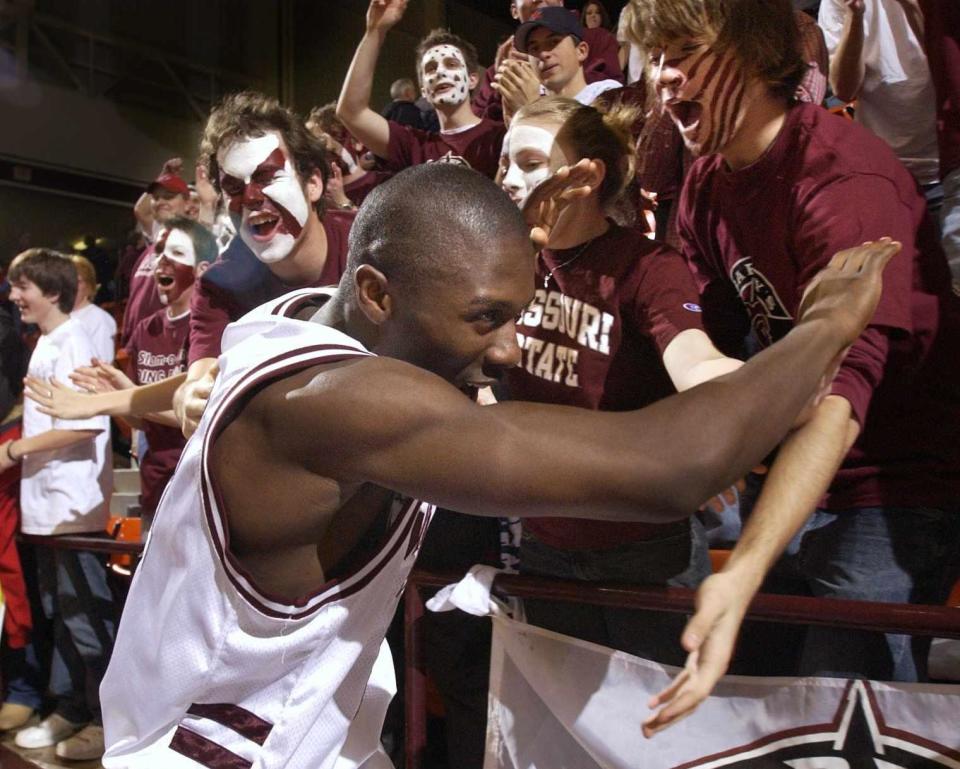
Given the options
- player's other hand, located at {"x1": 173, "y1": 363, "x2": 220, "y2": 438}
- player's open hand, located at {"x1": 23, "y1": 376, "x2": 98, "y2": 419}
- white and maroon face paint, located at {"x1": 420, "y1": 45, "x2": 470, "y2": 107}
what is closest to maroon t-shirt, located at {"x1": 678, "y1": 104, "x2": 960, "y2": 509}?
player's other hand, located at {"x1": 173, "y1": 363, "x2": 220, "y2": 438}

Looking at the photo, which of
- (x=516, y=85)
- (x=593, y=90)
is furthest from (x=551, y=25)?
(x=516, y=85)

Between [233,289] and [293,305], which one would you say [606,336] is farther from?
[233,289]

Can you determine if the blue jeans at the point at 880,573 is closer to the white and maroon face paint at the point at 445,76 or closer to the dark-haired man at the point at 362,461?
the dark-haired man at the point at 362,461

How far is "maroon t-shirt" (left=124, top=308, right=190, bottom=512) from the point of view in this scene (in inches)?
157

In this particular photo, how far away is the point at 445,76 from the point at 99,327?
2237 millimetres

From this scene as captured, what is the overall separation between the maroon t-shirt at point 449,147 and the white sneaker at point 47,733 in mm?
2714

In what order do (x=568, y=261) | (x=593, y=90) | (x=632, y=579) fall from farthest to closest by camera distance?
(x=593, y=90)
(x=568, y=261)
(x=632, y=579)

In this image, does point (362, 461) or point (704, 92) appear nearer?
point (362, 461)

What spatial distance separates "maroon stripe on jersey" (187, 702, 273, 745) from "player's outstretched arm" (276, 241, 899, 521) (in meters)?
0.51

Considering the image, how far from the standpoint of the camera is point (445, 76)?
431cm

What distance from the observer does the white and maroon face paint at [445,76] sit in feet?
14.0

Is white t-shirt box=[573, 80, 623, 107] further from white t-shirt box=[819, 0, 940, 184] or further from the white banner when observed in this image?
the white banner

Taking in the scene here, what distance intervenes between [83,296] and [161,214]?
0.85 m

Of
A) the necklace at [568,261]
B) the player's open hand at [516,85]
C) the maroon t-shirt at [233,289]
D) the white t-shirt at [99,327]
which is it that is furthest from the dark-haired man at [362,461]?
the white t-shirt at [99,327]
